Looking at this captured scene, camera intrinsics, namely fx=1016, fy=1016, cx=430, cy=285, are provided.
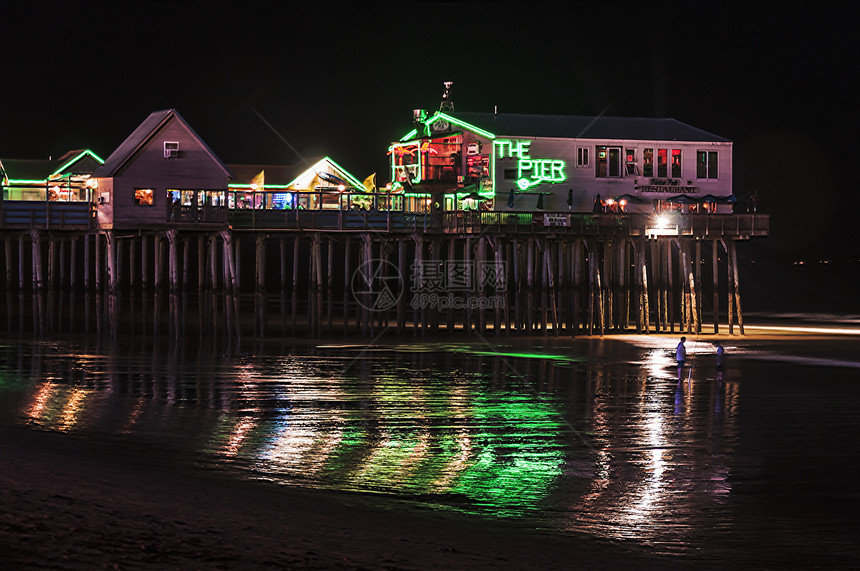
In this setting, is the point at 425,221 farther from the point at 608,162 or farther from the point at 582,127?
the point at 582,127

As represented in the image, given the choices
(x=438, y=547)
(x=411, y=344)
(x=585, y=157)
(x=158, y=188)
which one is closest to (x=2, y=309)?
(x=158, y=188)

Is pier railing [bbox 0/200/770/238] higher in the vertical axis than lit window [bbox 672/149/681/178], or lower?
lower

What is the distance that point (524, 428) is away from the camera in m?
20.4

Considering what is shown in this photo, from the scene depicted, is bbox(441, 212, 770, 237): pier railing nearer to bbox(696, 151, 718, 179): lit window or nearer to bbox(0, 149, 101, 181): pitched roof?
bbox(696, 151, 718, 179): lit window

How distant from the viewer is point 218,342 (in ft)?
129

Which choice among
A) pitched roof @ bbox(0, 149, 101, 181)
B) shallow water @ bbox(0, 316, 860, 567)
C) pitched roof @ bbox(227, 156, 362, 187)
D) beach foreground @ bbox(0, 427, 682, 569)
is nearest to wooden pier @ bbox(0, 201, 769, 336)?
shallow water @ bbox(0, 316, 860, 567)

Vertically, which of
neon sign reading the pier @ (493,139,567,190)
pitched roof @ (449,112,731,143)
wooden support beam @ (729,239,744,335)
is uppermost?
pitched roof @ (449,112,731,143)

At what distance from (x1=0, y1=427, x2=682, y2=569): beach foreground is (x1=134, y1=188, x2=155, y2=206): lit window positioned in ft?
96.3

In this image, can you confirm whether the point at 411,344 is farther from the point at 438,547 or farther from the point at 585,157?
the point at 438,547

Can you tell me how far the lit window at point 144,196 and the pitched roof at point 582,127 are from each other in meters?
14.9

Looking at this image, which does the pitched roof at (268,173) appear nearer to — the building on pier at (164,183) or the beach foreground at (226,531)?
the building on pier at (164,183)

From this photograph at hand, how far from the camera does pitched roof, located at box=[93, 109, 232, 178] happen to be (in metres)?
43.3

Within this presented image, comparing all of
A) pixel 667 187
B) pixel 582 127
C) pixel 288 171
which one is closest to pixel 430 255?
pixel 582 127

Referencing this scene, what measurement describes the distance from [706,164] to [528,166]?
29.9 feet
